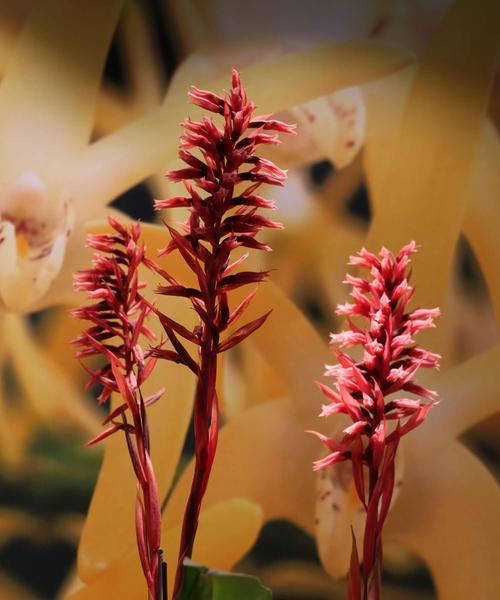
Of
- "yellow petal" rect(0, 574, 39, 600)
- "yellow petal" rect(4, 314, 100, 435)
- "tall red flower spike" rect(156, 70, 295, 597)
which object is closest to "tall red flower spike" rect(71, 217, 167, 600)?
"tall red flower spike" rect(156, 70, 295, 597)

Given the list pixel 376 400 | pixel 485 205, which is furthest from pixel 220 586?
pixel 485 205

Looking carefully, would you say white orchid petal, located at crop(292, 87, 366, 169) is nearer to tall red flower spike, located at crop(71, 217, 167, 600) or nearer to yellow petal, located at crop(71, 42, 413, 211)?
yellow petal, located at crop(71, 42, 413, 211)

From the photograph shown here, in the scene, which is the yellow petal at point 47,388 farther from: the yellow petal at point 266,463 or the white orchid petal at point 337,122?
the white orchid petal at point 337,122

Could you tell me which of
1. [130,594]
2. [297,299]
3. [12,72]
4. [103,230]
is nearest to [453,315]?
[297,299]

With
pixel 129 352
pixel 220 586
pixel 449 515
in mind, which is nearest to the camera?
pixel 220 586

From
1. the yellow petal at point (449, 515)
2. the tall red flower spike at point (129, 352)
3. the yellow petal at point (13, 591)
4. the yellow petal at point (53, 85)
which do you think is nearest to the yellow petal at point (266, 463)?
the yellow petal at point (449, 515)

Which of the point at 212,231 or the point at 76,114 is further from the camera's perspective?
the point at 76,114

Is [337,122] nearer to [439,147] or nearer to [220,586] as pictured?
[439,147]
